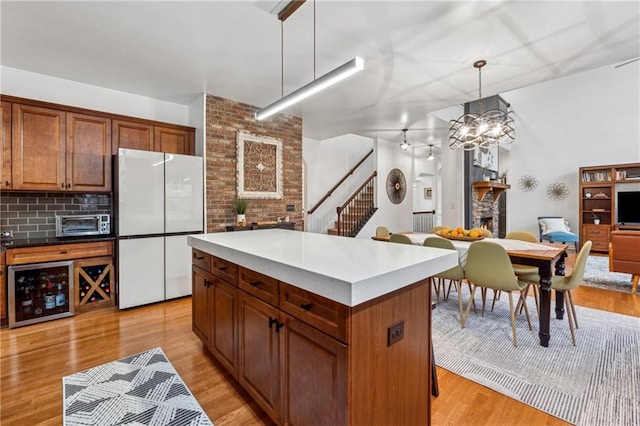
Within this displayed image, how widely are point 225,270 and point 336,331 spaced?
1127mm

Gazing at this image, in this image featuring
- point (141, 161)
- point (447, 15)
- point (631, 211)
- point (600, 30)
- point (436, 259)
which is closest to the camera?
point (436, 259)

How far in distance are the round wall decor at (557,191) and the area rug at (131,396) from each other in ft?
31.8

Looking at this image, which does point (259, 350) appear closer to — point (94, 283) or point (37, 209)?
point (94, 283)

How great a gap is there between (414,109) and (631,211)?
20.3ft

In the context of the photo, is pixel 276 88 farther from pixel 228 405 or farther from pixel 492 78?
pixel 228 405

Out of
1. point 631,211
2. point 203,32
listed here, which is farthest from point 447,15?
point 631,211

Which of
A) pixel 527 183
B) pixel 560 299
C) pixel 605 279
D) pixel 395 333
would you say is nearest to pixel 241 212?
pixel 395 333

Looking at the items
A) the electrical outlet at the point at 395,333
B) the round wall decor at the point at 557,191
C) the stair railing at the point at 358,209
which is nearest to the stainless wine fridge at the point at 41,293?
the electrical outlet at the point at 395,333

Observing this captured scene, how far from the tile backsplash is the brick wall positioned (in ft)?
5.06

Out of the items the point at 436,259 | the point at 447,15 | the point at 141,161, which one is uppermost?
the point at 447,15

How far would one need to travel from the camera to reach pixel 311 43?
2793 mm

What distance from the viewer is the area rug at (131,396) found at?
1.74 meters

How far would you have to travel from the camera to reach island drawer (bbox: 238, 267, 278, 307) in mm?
1526

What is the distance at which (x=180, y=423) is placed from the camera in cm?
170
